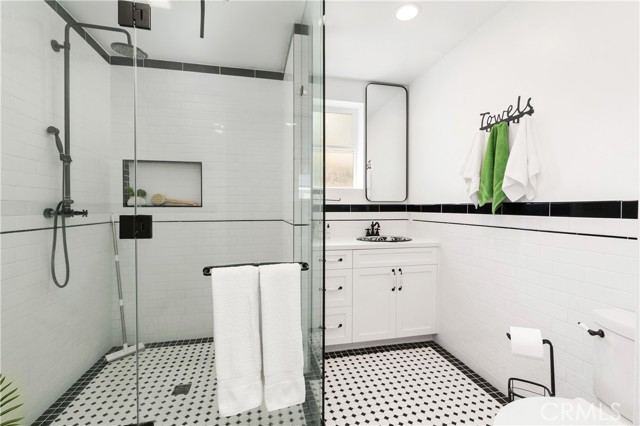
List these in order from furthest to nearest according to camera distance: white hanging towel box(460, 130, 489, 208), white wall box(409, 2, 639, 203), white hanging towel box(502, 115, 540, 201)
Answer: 1. white hanging towel box(460, 130, 489, 208)
2. white hanging towel box(502, 115, 540, 201)
3. white wall box(409, 2, 639, 203)

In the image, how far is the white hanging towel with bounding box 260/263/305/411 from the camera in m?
1.37

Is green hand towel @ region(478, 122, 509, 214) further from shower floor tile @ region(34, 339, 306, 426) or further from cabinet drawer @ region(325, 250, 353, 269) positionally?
shower floor tile @ region(34, 339, 306, 426)

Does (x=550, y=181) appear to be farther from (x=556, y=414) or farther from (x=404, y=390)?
(x=404, y=390)

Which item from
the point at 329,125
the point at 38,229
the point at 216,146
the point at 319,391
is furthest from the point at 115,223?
the point at 329,125

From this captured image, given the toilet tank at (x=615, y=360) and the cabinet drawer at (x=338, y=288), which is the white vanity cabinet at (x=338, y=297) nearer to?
the cabinet drawer at (x=338, y=288)

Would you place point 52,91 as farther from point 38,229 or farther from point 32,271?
point 32,271

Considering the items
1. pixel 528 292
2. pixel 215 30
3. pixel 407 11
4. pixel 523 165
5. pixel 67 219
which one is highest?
pixel 407 11

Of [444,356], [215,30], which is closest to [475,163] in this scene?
[444,356]

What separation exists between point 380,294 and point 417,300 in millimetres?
356

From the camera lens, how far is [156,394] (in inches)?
58.3

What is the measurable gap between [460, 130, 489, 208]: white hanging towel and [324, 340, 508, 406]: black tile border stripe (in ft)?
4.04

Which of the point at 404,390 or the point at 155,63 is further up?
the point at 155,63

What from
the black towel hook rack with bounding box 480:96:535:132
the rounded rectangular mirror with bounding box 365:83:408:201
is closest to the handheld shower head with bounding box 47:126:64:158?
the rounded rectangular mirror with bounding box 365:83:408:201

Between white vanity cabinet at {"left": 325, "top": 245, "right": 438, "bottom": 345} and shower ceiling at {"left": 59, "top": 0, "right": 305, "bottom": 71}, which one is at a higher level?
shower ceiling at {"left": 59, "top": 0, "right": 305, "bottom": 71}
